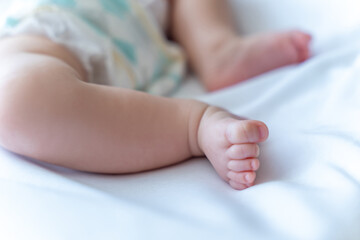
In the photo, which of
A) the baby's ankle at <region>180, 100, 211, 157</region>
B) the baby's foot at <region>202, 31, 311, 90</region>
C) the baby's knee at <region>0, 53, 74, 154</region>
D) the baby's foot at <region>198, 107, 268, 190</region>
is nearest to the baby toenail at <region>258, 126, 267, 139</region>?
the baby's foot at <region>198, 107, 268, 190</region>

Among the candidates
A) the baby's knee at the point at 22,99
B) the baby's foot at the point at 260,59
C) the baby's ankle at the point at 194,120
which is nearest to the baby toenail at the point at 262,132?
the baby's ankle at the point at 194,120

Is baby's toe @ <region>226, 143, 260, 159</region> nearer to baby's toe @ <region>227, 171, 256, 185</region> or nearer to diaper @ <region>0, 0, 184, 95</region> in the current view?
baby's toe @ <region>227, 171, 256, 185</region>

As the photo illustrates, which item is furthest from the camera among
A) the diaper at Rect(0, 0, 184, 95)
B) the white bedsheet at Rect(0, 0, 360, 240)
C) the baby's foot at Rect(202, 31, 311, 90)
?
the baby's foot at Rect(202, 31, 311, 90)

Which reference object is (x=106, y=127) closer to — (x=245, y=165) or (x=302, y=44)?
(x=245, y=165)

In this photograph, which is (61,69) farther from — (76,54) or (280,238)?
(280,238)

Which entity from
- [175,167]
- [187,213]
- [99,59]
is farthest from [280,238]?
[99,59]

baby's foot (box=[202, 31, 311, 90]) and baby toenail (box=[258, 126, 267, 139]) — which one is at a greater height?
baby toenail (box=[258, 126, 267, 139])

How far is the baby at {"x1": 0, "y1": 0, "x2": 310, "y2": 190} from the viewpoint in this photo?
1.66 feet

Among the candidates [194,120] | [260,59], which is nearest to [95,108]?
[194,120]

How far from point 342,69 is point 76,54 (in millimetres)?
441

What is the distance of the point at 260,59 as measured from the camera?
86cm

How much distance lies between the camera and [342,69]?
2.31 feet

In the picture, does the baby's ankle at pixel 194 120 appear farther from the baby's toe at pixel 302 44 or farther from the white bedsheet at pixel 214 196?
the baby's toe at pixel 302 44

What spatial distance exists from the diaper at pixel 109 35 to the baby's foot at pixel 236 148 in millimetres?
273
